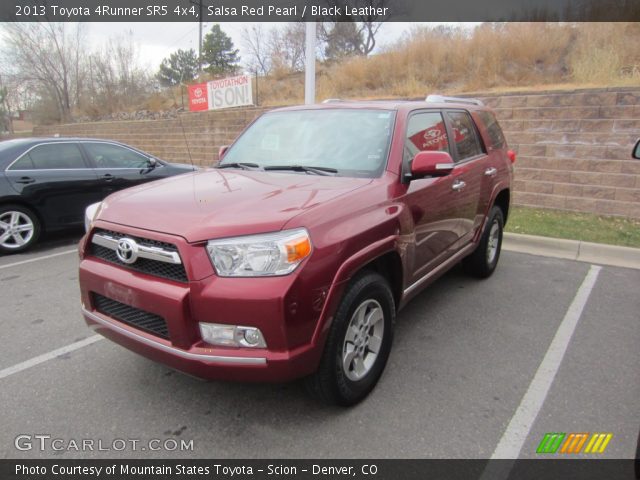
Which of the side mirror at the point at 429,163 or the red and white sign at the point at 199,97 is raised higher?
the red and white sign at the point at 199,97

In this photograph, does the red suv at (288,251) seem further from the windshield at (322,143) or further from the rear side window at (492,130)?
the rear side window at (492,130)

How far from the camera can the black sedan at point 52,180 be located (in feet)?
20.0

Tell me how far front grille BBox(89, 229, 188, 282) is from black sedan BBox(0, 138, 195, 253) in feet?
14.5

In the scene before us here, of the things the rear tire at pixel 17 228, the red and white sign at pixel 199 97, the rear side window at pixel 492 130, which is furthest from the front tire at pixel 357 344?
the red and white sign at pixel 199 97

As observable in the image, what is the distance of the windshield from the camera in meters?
3.18

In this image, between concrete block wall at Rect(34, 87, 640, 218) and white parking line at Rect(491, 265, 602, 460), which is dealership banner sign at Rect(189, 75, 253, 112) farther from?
white parking line at Rect(491, 265, 602, 460)

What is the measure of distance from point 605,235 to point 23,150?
27.1 feet

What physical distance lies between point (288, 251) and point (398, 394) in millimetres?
1360

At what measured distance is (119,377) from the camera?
3.10m

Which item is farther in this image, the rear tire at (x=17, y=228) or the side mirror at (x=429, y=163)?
the rear tire at (x=17, y=228)

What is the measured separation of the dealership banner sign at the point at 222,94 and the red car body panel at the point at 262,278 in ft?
37.0

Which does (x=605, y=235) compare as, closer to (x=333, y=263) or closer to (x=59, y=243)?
(x=333, y=263)

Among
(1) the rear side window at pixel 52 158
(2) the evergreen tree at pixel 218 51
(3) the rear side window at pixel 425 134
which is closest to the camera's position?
(3) the rear side window at pixel 425 134

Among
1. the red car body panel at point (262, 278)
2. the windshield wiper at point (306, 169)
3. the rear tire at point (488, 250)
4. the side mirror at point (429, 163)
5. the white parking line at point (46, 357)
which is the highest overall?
the side mirror at point (429, 163)
